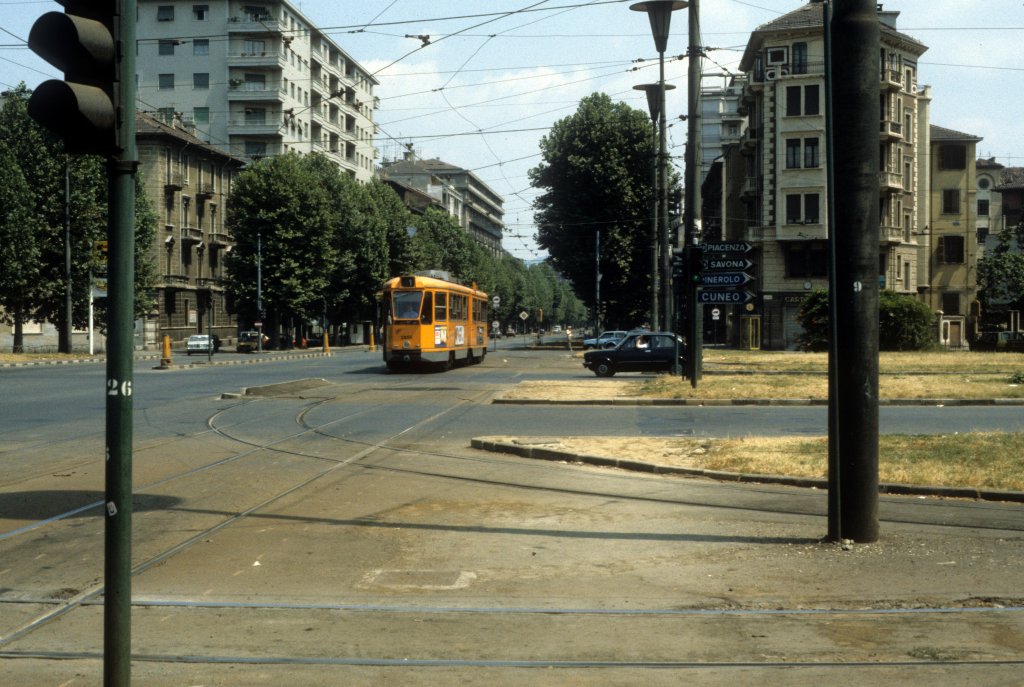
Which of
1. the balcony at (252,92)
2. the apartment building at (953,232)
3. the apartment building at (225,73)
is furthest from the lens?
the balcony at (252,92)

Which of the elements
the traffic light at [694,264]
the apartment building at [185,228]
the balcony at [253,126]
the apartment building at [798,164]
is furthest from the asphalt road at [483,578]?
the balcony at [253,126]

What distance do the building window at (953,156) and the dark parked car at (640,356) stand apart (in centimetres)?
4616

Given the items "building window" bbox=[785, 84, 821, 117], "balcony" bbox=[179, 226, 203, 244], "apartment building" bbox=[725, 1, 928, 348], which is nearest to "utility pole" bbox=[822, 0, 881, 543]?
"apartment building" bbox=[725, 1, 928, 348]

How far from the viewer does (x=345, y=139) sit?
10500 centimetres

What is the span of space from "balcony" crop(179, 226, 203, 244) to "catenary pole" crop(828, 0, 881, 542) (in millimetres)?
73553

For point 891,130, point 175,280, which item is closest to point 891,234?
point 891,130

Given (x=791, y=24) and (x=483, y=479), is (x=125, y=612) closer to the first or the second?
(x=483, y=479)

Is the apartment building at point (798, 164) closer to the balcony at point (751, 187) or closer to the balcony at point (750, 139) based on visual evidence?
the balcony at point (751, 187)

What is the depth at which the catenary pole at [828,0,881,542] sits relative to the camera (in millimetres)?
8016

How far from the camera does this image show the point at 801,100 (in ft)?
203

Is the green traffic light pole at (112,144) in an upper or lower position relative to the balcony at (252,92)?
lower

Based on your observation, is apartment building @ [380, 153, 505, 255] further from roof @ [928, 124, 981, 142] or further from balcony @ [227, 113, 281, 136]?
roof @ [928, 124, 981, 142]

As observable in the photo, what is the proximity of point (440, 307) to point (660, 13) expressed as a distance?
15496 millimetres

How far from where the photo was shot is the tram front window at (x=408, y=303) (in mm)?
35312
